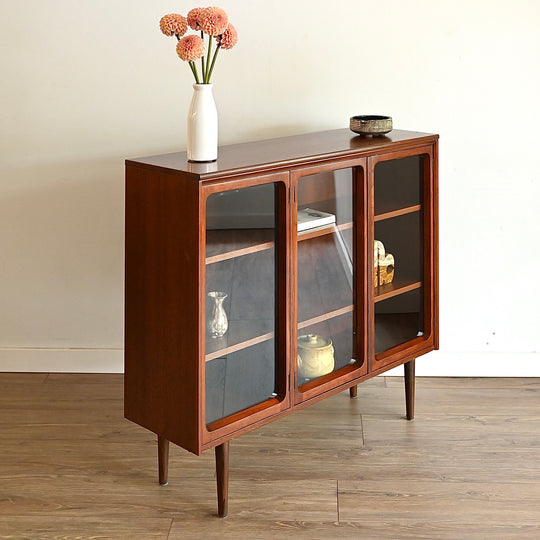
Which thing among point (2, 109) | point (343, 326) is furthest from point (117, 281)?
point (343, 326)

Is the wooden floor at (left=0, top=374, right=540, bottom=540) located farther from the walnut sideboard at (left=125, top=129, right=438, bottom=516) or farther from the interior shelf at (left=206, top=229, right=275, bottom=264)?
the interior shelf at (left=206, top=229, right=275, bottom=264)

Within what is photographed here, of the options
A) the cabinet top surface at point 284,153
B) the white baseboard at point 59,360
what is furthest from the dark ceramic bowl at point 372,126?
the white baseboard at point 59,360

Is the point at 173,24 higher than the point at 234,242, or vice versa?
the point at 173,24

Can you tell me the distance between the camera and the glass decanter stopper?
2207 mm

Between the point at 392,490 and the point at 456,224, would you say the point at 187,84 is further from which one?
the point at 392,490

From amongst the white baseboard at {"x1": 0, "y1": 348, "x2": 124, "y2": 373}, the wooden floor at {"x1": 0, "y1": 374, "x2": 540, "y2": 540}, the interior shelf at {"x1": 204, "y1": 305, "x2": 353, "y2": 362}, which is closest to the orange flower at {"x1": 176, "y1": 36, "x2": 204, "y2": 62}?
the interior shelf at {"x1": 204, "y1": 305, "x2": 353, "y2": 362}

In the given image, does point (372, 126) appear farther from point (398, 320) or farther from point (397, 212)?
point (398, 320)

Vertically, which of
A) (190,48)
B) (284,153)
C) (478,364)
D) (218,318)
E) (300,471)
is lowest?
(300,471)

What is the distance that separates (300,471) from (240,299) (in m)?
0.61

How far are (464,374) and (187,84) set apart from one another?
1.51 meters

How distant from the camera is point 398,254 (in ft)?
9.00

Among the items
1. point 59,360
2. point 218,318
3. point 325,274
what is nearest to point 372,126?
point 325,274

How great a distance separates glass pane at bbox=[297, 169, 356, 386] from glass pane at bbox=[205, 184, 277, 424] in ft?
0.39

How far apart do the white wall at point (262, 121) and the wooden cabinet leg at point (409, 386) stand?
412mm
